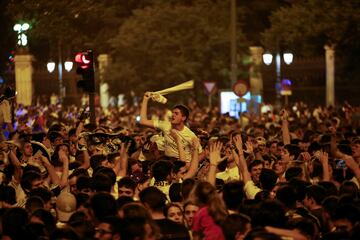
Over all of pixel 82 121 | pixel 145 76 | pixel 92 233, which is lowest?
pixel 92 233

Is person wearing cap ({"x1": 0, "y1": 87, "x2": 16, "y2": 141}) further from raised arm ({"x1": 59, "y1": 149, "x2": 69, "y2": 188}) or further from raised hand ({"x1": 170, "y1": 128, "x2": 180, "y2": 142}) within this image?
raised arm ({"x1": 59, "y1": 149, "x2": 69, "y2": 188})

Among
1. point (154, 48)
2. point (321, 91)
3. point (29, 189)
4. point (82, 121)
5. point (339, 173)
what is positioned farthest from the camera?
point (321, 91)

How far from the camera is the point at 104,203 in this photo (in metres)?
8.78

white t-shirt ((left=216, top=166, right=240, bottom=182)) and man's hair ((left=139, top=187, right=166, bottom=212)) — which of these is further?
white t-shirt ((left=216, top=166, right=240, bottom=182))

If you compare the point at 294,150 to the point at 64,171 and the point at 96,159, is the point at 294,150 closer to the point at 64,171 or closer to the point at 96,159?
the point at 96,159

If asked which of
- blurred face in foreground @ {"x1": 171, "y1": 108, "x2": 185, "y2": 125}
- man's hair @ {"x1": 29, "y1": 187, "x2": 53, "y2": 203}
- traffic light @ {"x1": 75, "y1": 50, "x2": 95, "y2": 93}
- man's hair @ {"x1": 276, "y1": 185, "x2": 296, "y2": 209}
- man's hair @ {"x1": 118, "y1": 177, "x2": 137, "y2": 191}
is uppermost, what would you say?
traffic light @ {"x1": 75, "y1": 50, "x2": 95, "y2": 93}

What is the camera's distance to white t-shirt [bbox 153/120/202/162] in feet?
45.7

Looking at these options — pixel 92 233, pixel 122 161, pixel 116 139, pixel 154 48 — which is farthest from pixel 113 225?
pixel 154 48

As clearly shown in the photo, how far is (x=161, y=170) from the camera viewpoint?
1122 cm

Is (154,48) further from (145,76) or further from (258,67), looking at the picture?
(258,67)

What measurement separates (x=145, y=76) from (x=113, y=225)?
4086cm

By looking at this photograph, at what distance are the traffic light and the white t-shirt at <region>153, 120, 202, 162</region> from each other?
4.34 m

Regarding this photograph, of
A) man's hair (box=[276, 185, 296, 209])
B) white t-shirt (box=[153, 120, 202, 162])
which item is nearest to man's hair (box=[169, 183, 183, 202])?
man's hair (box=[276, 185, 296, 209])

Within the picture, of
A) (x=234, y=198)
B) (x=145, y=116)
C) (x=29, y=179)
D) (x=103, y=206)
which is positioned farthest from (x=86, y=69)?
(x=103, y=206)
